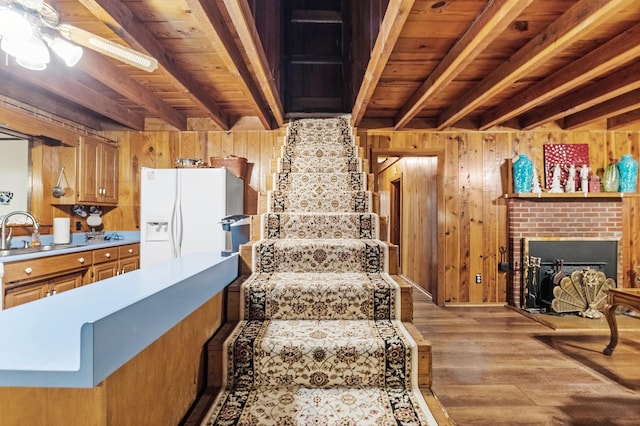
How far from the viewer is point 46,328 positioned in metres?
0.82

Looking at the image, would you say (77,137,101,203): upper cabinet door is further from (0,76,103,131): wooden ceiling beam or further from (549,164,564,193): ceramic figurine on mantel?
(549,164,564,193): ceramic figurine on mantel

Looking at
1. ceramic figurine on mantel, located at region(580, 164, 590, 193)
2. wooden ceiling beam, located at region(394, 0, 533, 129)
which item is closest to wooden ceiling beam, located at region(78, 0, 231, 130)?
wooden ceiling beam, located at region(394, 0, 533, 129)

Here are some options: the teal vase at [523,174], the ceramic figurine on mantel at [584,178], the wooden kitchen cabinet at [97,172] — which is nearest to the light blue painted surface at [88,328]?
the wooden kitchen cabinet at [97,172]

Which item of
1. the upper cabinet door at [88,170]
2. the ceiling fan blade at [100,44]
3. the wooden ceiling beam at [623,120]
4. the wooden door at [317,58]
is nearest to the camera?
the ceiling fan blade at [100,44]

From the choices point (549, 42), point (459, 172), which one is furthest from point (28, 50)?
point (459, 172)

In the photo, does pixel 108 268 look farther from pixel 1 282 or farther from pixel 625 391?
pixel 625 391

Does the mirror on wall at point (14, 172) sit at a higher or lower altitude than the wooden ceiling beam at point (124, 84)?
lower

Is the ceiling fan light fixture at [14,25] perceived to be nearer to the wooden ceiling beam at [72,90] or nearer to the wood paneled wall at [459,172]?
the wooden ceiling beam at [72,90]

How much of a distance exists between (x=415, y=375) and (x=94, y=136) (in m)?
4.04

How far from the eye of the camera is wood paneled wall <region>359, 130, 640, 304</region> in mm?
3902

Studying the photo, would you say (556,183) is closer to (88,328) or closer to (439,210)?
(439,210)

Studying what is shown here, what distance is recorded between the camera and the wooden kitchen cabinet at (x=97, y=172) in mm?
3373

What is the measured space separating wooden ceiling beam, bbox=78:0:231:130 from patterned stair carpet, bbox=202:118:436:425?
1395 mm

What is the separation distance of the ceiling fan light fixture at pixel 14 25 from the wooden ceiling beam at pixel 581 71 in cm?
335
